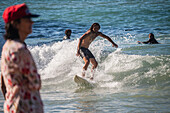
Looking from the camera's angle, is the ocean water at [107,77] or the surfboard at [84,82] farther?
the surfboard at [84,82]

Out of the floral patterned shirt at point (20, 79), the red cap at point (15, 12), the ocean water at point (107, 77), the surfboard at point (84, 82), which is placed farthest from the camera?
the surfboard at point (84, 82)

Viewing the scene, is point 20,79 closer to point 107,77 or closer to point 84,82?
point 84,82

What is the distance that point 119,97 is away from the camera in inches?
273

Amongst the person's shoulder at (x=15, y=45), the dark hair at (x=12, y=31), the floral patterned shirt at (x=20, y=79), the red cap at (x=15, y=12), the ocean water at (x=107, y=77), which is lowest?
the ocean water at (x=107, y=77)

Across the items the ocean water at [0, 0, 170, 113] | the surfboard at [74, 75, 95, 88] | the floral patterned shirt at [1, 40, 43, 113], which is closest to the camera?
the floral patterned shirt at [1, 40, 43, 113]

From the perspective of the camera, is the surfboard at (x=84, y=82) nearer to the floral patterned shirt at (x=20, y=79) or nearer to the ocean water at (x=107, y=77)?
the ocean water at (x=107, y=77)

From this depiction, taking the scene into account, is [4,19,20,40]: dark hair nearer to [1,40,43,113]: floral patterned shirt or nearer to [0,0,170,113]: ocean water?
[1,40,43,113]: floral patterned shirt

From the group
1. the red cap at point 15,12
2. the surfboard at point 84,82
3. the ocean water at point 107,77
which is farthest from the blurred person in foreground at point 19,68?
the surfboard at point 84,82

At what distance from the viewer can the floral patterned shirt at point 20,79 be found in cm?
220

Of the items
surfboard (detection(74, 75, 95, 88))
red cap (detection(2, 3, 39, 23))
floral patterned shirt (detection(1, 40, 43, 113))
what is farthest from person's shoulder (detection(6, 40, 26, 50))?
surfboard (detection(74, 75, 95, 88))

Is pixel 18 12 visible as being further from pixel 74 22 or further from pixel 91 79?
pixel 74 22

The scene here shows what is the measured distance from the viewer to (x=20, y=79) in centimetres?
227

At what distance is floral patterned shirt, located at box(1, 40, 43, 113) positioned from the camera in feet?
7.22

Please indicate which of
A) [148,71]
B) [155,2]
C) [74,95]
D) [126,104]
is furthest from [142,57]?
[155,2]
